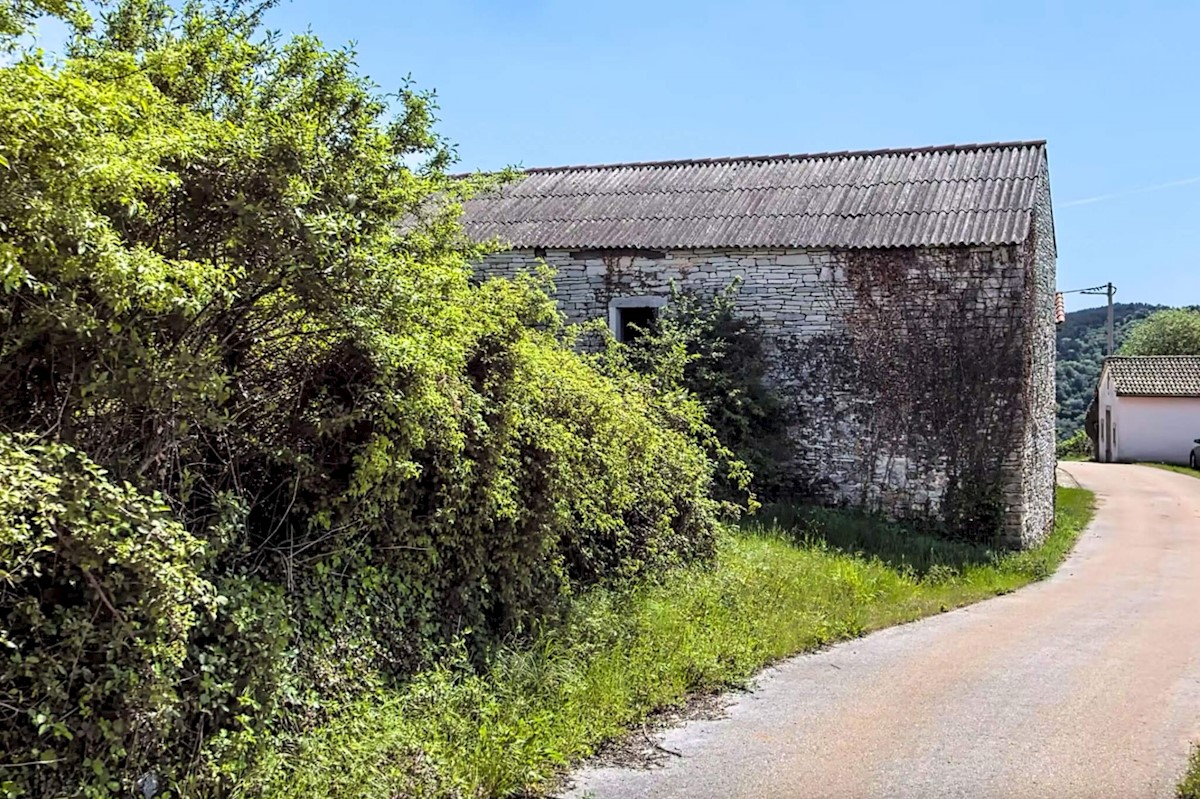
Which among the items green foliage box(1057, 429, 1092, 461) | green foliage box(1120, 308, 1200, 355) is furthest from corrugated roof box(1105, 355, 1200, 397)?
green foliage box(1120, 308, 1200, 355)

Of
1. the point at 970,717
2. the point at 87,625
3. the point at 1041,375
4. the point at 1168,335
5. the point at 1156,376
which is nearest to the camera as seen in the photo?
the point at 87,625

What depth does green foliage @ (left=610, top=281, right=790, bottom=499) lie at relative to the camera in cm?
1408

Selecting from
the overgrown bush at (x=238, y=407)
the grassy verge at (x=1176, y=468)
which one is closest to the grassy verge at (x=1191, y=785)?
the overgrown bush at (x=238, y=407)

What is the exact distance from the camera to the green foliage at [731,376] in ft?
46.2

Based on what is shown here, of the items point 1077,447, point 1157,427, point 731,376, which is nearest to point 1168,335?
point 1077,447

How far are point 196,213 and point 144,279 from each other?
2.83 feet

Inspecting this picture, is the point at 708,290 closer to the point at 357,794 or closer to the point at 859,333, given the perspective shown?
the point at 859,333

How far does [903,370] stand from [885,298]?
1.07 m

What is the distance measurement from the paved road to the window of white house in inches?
260

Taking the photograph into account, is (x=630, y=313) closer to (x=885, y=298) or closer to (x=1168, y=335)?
(x=885, y=298)

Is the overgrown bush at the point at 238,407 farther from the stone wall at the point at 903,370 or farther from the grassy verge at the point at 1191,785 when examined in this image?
the stone wall at the point at 903,370

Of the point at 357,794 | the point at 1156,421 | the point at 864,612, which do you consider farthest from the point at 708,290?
the point at 1156,421

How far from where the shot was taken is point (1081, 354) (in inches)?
2943

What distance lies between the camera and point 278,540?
18.0 feet
